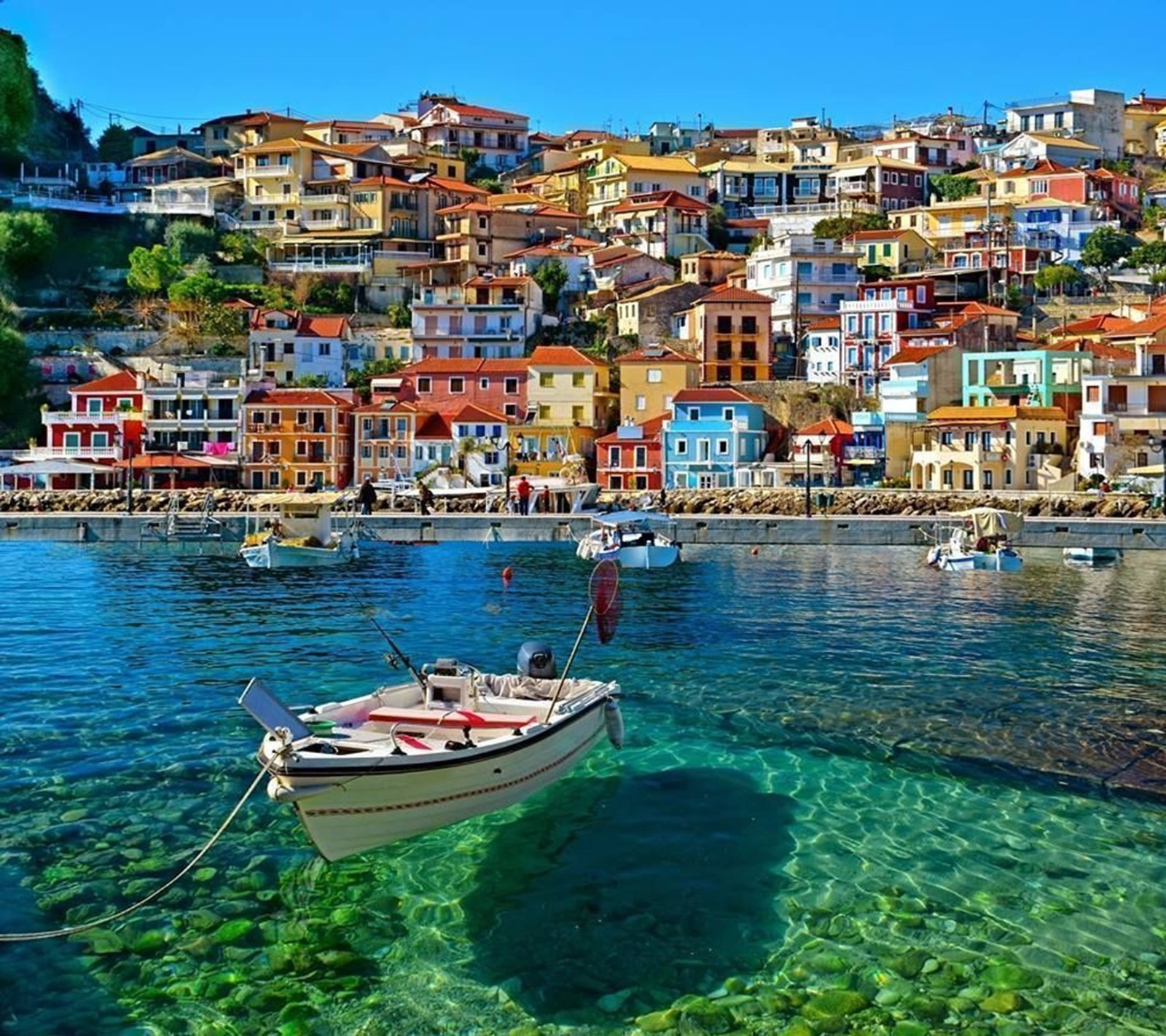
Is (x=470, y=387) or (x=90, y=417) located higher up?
(x=470, y=387)

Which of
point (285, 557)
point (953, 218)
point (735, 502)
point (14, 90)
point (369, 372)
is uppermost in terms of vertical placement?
point (953, 218)

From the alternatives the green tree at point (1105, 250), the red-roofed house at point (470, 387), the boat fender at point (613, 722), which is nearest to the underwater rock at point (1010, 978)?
the boat fender at point (613, 722)

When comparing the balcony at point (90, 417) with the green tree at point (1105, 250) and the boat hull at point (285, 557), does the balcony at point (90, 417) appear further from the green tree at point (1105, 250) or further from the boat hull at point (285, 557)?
the green tree at point (1105, 250)

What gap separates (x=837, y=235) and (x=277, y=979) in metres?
95.0

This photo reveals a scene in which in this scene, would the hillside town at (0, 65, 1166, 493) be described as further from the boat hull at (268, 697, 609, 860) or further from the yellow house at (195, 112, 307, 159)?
the boat hull at (268, 697, 609, 860)

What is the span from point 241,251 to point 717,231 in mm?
41674

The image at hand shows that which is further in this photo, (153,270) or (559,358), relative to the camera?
(153,270)

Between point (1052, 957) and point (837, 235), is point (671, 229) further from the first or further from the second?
point (1052, 957)

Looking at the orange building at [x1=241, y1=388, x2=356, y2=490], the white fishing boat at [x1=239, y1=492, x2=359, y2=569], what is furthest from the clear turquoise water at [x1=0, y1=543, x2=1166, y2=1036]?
the orange building at [x1=241, y1=388, x2=356, y2=490]

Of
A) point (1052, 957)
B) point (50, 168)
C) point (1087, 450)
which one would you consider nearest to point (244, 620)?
point (1052, 957)

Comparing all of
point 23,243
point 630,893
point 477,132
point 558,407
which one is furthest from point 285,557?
point 477,132

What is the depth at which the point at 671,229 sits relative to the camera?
332 feet

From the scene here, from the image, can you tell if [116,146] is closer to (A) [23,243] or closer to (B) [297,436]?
(A) [23,243]

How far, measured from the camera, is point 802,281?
88.4m
